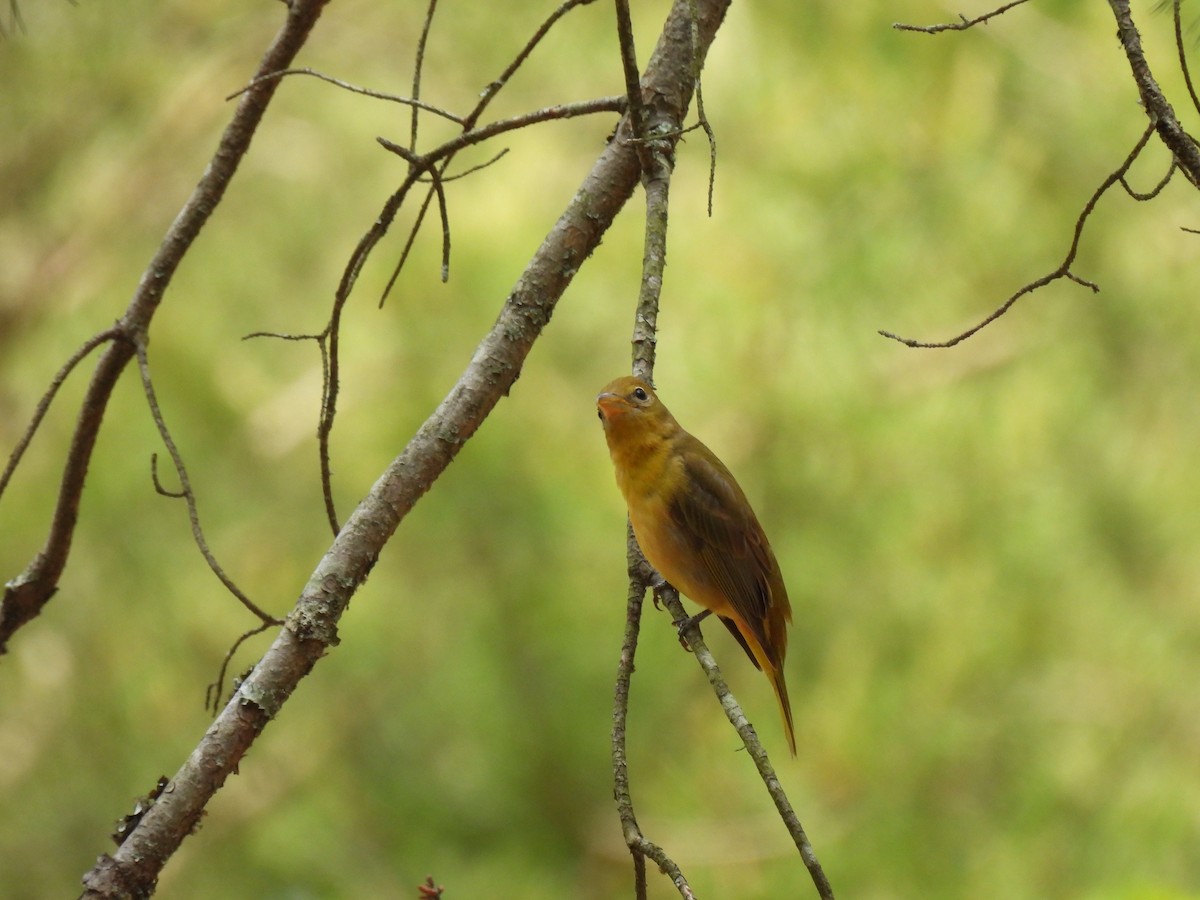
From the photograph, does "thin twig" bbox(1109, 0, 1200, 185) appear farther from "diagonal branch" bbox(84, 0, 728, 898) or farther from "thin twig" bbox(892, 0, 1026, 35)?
"diagonal branch" bbox(84, 0, 728, 898)

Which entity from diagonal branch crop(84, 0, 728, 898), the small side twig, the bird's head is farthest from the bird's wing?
diagonal branch crop(84, 0, 728, 898)

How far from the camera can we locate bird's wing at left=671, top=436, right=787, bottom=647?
2.80 metres

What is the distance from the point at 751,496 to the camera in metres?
4.25

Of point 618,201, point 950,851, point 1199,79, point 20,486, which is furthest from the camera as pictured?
point 20,486

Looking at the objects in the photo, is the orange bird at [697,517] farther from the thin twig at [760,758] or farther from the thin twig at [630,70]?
the thin twig at [630,70]

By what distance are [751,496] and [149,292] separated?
7.46 ft

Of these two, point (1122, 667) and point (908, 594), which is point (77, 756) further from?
point (1122, 667)

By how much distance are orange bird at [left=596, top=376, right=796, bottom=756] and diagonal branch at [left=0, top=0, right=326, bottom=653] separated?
94 cm

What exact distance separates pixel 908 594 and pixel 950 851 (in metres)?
0.85

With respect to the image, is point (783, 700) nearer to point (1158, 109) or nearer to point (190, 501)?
point (190, 501)

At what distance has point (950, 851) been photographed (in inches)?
159

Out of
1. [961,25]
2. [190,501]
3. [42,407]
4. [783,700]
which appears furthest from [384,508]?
[783,700]

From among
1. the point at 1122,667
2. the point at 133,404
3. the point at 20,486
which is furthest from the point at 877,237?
the point at 20,486

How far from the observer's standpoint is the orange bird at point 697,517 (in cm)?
275
